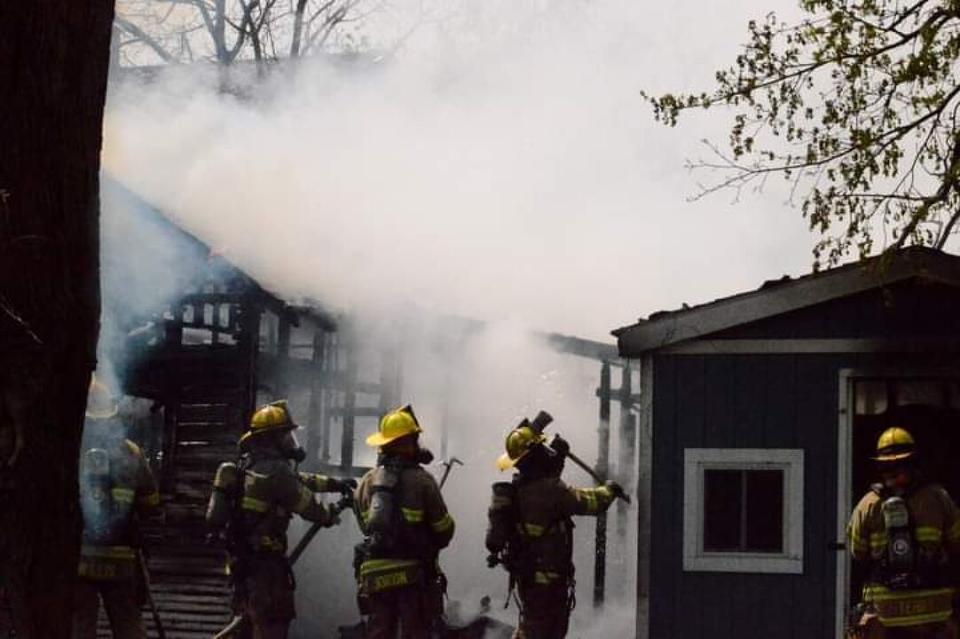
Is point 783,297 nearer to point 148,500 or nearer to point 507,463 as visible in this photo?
point 507,463

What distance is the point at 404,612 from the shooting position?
1189 cm

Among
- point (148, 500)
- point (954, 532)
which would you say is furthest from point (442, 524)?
point (954, 532)

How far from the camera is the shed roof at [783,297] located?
12266 mm

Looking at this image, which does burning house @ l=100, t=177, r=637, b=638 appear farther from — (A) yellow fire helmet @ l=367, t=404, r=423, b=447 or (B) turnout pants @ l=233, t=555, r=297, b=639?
(A) yellow fire helmet @ l=367, t=404, r=423, b=447

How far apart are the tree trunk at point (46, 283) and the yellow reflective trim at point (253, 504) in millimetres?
6343

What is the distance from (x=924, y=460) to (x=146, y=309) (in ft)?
27.4

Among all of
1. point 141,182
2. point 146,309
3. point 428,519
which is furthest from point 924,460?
point 141,182

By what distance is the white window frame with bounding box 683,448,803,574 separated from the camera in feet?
40.9

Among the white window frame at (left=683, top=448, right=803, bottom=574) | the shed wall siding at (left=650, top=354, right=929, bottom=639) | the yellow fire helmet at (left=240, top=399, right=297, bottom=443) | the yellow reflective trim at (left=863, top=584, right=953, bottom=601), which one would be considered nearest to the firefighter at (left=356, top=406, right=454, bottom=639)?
the yellow fire helmet at (left=240, top=399, right=297, bottom=443)

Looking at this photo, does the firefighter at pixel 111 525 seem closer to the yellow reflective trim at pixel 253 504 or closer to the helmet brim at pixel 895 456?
the yellow reflective trim at pixel 253 504

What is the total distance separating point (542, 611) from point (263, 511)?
2.14 metres

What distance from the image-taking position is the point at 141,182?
20.3 m

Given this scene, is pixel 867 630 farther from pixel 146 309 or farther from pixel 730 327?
pixel 146 309

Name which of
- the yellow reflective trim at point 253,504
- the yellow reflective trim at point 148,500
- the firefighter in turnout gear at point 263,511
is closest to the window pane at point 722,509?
the firefighter in turnout gear at point 263,511
